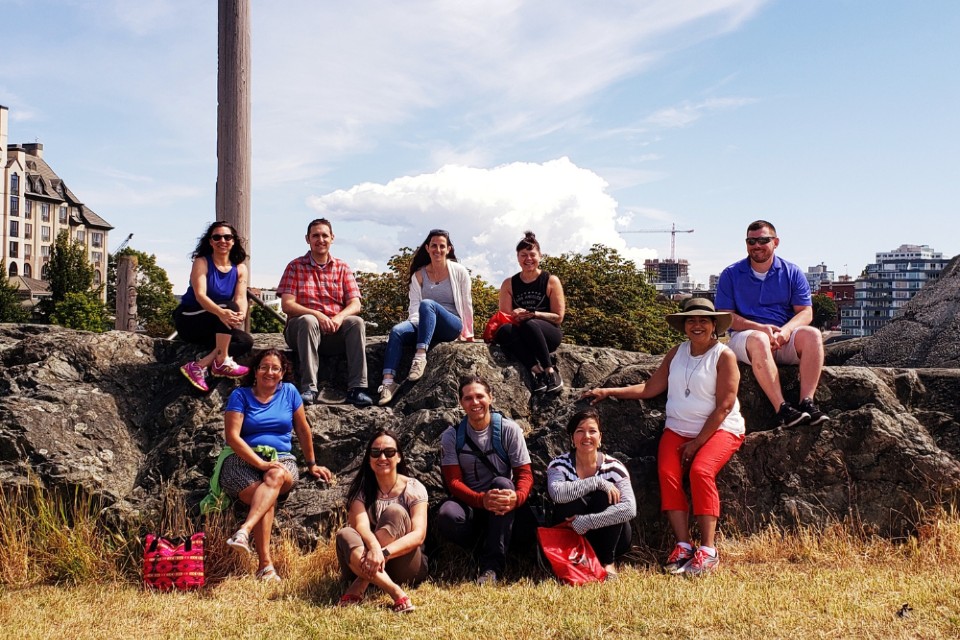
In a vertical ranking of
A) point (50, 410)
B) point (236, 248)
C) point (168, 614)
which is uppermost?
point (236, 248)

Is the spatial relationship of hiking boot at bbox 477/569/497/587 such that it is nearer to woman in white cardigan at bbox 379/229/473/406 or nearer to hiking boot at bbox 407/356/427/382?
hiking boot at bbox 407/356/427/382

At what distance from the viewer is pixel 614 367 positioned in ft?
28.0

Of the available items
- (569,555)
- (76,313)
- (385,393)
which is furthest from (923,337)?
(76,313)

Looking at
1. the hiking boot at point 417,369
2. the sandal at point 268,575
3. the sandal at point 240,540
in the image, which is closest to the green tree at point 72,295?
the hiking boot at point 417,369

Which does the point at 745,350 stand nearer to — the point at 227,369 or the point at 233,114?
the point at 227,369

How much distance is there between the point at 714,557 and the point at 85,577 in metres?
4.57

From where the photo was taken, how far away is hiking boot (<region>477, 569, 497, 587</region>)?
593cm

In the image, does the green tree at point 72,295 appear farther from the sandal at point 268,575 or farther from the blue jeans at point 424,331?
the sandal at point 268,575

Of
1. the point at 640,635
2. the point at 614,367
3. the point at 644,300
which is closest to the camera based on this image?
A: the point at 640,635

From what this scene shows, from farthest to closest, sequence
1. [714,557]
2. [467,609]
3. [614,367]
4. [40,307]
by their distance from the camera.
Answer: [40,307], [614,367], [714,557], [467,609]

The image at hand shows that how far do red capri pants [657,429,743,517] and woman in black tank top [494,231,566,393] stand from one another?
1.44m

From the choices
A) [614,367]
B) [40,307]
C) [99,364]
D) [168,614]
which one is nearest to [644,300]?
[614,367]

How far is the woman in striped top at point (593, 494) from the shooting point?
6.05 metres

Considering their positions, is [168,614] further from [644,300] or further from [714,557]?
[644,300]
